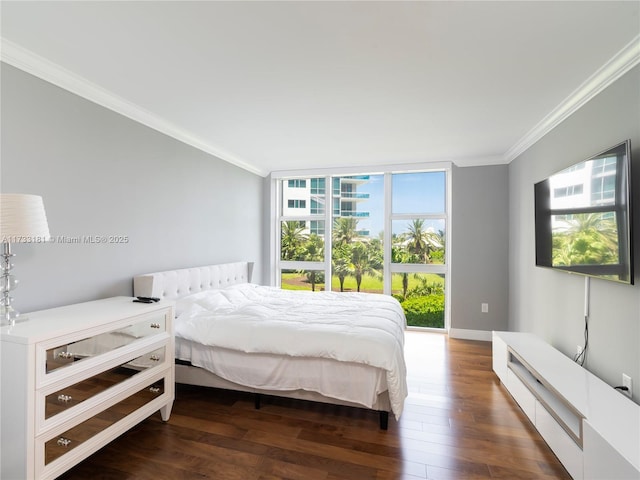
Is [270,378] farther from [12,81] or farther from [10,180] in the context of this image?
[12,81]

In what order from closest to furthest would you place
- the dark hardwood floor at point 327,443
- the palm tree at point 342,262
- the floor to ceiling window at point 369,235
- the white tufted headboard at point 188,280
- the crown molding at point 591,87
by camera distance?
the dark hardwood floor at point 327,443 → the crown molding at point 591,87 → the white tufted headboard at point 188,280 → the floor to ceiling window at point 369,235 → the palm tree at point 342,262

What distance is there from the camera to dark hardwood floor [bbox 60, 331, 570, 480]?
→ 5.83 feet

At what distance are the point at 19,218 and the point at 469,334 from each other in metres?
4.78

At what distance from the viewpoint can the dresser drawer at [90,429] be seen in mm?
1504

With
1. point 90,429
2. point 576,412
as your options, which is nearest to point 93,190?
point 90,429

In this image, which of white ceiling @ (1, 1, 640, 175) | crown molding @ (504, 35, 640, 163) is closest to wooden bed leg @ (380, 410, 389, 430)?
white ceiling @ (1, 1, 640, 175)

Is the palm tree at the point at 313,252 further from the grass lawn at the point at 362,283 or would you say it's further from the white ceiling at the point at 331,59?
the white ceiling at the point at 331,59

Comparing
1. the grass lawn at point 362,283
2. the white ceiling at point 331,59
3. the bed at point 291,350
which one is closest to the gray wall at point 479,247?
the grass lawn at point 362,283

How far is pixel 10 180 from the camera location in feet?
6.41

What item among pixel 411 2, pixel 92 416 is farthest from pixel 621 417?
pixel 92 416

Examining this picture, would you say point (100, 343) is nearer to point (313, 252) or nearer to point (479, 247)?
point (313, 252)

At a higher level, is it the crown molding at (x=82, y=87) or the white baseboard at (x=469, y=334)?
the crown molding at (x=82, y=87)

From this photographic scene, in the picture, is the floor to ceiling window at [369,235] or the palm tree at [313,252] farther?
the palm tree at [313,252]

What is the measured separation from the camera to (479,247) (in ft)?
14.4
